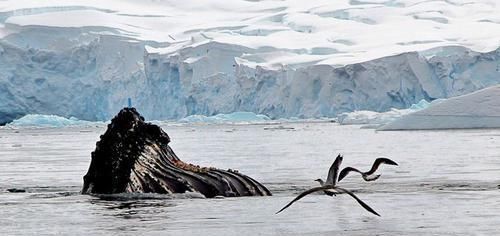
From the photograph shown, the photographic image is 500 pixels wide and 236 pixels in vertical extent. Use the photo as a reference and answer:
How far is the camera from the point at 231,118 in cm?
7262

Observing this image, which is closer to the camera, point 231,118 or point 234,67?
point 231,118

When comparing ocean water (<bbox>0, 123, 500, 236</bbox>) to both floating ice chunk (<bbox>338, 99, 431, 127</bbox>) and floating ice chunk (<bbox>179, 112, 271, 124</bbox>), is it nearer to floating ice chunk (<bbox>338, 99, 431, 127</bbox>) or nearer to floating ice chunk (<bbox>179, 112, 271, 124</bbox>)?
floating ice chunk (<bbox>338, 99, 431, 127</bbox>)

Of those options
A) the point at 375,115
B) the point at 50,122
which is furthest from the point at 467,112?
the point at 50,122

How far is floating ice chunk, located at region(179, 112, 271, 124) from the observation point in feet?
234

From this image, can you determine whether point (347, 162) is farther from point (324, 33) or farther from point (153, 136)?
point (324, 33)

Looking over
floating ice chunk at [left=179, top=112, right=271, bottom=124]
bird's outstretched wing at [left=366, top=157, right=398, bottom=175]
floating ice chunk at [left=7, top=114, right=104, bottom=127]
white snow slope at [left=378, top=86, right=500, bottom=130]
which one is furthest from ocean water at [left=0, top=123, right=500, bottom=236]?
floating ice chunk at [left=7, top=114, right=104, bottom=127]

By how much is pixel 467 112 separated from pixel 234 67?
2919cm

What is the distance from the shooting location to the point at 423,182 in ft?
56.0

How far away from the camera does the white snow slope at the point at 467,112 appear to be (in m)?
47.5

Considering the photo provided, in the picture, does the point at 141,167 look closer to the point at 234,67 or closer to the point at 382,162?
the point at 382,162

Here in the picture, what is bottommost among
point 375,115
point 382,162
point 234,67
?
point 375,115

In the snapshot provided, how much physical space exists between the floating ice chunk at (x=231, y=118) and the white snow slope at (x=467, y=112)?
70.9 feet

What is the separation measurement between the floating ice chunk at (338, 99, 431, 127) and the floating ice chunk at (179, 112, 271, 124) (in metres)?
8.24

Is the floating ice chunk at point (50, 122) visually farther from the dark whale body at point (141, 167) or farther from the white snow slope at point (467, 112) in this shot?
the dark whale body at point (141, 167)
